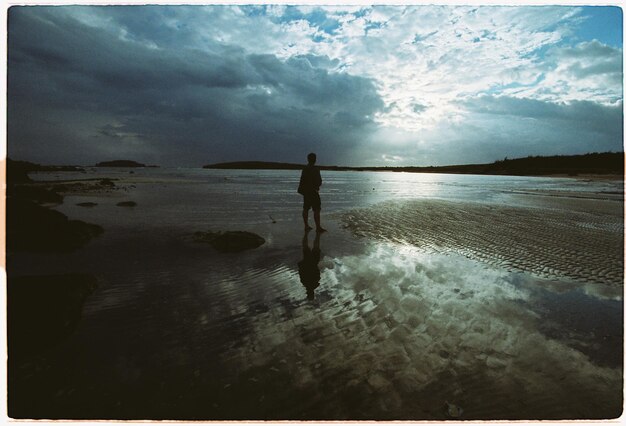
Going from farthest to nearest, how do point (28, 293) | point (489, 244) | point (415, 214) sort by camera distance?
point (415, 214) < point (489, 244) < point (28, 293)

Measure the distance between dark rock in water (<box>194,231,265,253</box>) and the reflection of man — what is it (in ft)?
4.90

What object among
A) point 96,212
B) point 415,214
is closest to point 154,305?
point 96,212

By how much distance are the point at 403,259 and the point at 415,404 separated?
5.33 m

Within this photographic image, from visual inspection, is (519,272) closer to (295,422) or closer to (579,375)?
(579,375)

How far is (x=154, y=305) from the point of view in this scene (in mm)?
5238

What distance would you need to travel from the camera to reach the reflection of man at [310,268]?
20.7ft

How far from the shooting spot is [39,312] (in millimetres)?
4414

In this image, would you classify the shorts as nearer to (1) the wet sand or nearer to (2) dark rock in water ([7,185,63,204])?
(1) the wet sand

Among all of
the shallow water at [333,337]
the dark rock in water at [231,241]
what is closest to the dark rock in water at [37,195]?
the shallow water at [333,337]

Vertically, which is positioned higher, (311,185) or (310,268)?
(311,185)

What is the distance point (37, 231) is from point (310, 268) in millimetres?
7313

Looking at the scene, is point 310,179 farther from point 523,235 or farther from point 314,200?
point 523,235

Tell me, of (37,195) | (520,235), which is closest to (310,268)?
(520,235)

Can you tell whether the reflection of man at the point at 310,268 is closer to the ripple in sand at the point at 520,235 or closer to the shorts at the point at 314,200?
the shorts at the point at 314,200
